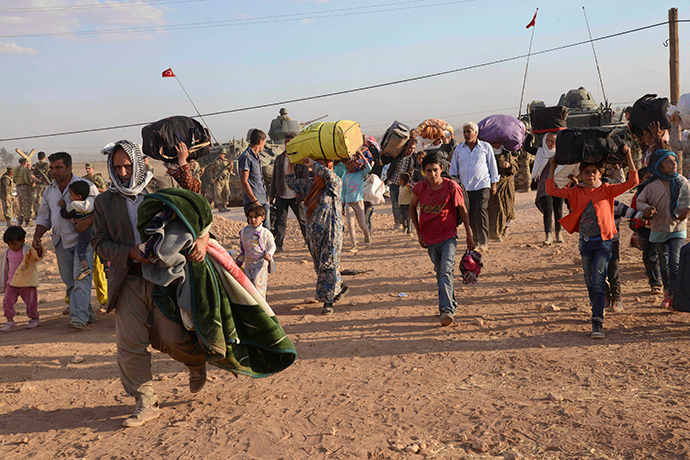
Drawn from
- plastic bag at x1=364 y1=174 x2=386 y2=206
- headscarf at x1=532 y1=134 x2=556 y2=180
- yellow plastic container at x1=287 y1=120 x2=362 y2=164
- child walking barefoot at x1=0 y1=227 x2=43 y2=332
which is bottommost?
child walking barefoot at x1=0 y1=227 x2=43 y2=332

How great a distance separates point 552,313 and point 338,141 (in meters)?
2.76

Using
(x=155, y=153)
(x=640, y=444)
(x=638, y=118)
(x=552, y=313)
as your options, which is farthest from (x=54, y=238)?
(x=638, y=118)

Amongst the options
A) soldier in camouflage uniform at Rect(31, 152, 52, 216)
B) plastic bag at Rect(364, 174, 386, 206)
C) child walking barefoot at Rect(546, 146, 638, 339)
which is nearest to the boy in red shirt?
child walking barefoot at Rect(546, 146, 638, 339)

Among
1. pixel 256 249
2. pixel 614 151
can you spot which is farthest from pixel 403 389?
pixel 614 151

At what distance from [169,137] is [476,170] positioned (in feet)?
17.6

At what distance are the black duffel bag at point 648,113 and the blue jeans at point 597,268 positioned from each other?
1.80 metres

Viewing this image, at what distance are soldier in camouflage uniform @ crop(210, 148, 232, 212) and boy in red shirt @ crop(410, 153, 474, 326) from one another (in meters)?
13.7

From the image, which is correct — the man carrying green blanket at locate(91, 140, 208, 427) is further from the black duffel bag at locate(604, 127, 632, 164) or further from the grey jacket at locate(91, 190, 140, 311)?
the black duffel bag at locate(604, 127, 632, 164)

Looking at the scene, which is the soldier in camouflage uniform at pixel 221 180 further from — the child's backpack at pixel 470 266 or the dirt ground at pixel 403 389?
the child's backpack at pixel 470 266

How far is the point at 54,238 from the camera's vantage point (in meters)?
6.43

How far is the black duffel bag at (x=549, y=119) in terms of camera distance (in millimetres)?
7875

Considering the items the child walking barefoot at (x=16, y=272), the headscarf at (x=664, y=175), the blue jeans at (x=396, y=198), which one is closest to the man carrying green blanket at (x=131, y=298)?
the child walking barefoot at (x=16, y=272)

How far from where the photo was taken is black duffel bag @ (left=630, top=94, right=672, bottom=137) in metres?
6.28

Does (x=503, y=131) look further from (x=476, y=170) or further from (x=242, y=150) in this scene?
(x=242, y=150)
